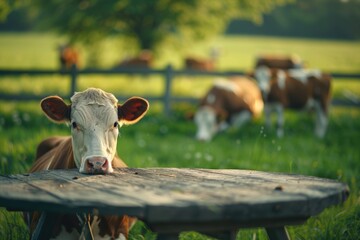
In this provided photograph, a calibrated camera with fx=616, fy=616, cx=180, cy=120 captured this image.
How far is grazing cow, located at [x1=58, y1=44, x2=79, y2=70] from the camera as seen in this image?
29906 millimetres

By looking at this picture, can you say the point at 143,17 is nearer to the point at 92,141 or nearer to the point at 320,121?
the point at 320,121

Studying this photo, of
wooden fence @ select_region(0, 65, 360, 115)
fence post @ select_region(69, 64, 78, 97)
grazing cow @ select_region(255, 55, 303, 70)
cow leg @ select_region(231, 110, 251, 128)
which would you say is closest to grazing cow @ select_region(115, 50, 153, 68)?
grazing cow @ select_region(255, 55, 303, 70)

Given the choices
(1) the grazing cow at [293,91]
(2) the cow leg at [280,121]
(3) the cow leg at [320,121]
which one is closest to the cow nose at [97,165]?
(2) the cow leg at [280,121]

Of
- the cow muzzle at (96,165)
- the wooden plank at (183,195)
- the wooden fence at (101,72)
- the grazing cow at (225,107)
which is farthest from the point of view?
the wooden fence at (101,72)

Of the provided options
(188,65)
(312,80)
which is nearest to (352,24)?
(188,65)

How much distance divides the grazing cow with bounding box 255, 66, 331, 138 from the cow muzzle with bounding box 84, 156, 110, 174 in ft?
32.4

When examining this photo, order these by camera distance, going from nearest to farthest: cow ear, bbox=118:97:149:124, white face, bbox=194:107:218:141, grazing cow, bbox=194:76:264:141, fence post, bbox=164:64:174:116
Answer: cow ear, bbox=118:97:149:124
white face, bbox=194:107:218:141
grazing cow, bbox=194:76:264:141
fence post, bbox=164:64:174:116

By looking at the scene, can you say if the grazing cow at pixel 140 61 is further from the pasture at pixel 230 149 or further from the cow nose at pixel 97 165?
the cow nose at pixel 97 165

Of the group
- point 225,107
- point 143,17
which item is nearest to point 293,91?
point 225,107

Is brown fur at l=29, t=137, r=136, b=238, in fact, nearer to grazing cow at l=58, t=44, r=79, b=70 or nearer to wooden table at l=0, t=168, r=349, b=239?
wooden table at l=0, t=168, r=349, b=239

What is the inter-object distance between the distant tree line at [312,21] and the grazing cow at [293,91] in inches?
1067

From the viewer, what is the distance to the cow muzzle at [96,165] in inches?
139

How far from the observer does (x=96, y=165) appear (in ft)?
11.6

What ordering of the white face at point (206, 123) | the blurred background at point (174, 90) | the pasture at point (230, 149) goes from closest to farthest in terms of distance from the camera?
the pasture at point (230, 149)
the blurred background at point (174, 90)
the white face at point (206, 123)
